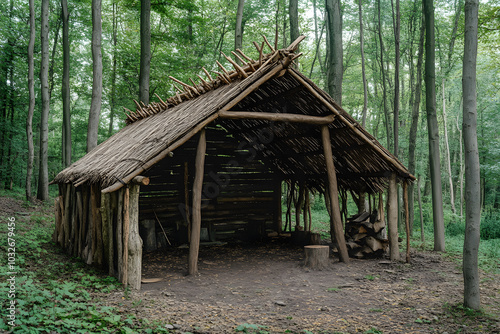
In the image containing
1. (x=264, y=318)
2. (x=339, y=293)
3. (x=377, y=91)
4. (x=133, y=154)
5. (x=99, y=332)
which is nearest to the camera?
(x=99, y=332)

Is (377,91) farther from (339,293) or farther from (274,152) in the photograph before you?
(339,293)

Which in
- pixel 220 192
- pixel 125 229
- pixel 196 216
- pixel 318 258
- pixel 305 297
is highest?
pixel 220 192

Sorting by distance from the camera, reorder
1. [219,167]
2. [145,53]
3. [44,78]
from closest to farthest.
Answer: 1. [219,167]
2. [145,53]
3. [44,78]

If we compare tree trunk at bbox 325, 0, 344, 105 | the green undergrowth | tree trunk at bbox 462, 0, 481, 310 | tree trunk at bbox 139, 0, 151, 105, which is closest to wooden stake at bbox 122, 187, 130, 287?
the green undergrowth

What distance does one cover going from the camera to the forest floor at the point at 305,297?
427 centimetres

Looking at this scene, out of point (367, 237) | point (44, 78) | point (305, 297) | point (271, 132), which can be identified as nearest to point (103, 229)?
point (305, 297)

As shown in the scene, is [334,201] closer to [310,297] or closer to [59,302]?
[310,297]

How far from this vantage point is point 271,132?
9.89 metres

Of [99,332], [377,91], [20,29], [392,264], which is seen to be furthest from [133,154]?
[377,91]

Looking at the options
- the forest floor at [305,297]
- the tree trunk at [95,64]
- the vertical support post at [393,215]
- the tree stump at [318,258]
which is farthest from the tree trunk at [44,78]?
the vertical support post at [393,215]

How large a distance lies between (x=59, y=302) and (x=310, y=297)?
3602mm

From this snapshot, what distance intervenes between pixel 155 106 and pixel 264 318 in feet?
26.6

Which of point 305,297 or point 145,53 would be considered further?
point 145,53

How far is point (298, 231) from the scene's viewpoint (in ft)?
33.7
